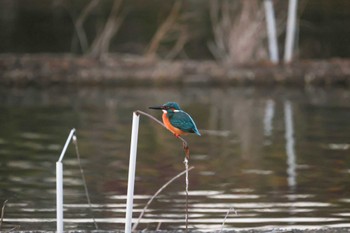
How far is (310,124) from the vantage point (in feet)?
53.0

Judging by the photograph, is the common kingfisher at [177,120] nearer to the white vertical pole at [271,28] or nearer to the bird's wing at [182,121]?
the bird's wing at [182,121]

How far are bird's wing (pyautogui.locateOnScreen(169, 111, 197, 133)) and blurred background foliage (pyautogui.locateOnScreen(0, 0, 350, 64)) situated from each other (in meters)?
14.1

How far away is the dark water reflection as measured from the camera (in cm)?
956

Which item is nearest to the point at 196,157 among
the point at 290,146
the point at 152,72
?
the point at 290,146

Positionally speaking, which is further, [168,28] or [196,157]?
[168,28]

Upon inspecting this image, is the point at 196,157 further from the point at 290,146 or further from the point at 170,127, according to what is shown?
the point at 170,127

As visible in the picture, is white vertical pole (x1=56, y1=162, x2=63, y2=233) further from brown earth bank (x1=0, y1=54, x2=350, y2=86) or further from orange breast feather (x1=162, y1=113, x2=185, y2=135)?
brown earth bank (x1=0, y1=54, x2=350, y2=86)

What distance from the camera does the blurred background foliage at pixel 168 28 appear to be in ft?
70.5

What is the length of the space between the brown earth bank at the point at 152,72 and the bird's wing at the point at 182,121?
47.0ft

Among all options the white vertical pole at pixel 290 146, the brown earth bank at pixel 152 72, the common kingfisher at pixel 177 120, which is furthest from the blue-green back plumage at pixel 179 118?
the brown earth bank at pixel 152 72

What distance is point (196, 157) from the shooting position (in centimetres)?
1323

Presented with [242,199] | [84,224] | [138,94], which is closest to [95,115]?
[138,94]

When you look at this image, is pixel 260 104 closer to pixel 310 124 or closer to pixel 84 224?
pixel 310 124

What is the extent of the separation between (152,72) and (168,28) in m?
1.12
